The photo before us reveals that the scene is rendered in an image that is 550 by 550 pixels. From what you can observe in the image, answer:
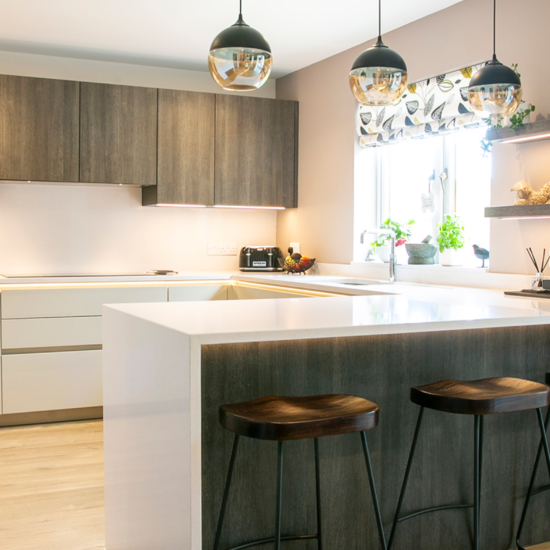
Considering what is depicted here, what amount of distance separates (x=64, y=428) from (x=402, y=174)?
2686mm

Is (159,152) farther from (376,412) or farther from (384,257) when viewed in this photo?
(376,412)

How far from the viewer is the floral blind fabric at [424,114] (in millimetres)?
3660

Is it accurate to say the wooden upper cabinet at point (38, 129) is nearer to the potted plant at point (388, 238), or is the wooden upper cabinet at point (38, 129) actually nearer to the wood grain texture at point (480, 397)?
the potted plant at point (388, 238)

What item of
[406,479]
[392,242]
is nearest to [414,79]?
[392,242]

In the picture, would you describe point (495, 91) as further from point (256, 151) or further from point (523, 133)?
point (256, 151)

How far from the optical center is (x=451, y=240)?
3834 millimetres

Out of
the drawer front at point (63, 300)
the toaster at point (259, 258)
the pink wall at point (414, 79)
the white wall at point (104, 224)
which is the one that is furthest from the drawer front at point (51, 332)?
the pink wall at point (414, 79)

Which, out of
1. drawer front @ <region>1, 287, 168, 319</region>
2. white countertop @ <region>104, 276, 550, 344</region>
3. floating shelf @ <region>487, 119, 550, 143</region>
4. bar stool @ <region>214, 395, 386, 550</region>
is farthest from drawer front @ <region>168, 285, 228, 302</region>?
bar stool @ <region>214, 395, 386, 550</region>

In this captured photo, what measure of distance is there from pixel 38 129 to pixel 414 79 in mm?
2425

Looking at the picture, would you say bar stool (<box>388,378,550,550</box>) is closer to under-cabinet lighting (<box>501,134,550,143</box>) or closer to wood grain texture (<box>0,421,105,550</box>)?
wood grain texture (<box>0,421,105,550</box>)

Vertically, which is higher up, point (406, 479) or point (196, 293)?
point (196, 293)

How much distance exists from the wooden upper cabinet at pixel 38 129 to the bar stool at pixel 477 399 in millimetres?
3259

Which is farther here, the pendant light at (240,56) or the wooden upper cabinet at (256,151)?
the wooden upper cabinet at (256,151)

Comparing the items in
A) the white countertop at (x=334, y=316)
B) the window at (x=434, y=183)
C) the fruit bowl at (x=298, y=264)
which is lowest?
the white countertop at (x=334, y=316)
